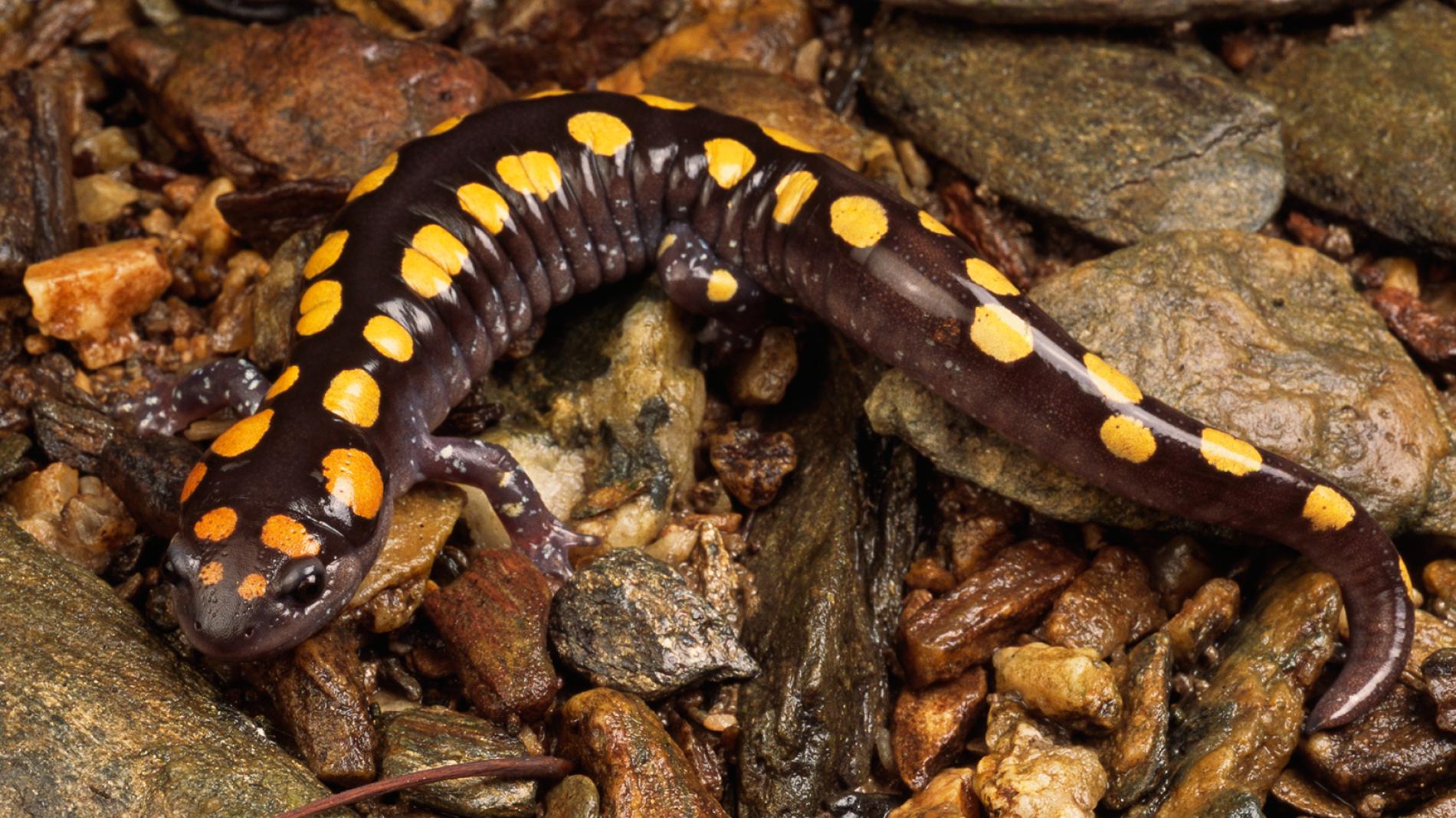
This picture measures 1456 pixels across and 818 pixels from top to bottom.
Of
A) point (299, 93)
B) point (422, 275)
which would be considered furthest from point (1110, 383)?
point (299, 93)

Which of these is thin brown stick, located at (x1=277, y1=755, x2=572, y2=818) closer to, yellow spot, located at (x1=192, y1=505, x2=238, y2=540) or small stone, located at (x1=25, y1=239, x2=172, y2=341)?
yellow spot, located at (x1=192, y1=505, x2=238, y2=540)

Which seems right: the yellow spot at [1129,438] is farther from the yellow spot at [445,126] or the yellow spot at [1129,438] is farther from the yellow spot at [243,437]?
the yellow spot at [445,126]

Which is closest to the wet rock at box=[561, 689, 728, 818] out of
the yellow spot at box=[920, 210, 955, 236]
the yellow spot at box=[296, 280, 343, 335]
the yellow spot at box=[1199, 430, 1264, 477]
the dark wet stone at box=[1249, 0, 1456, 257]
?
the yellow spot at box=[296, 280, 343, 335]

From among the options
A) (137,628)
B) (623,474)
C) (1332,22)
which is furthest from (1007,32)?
(137,628)

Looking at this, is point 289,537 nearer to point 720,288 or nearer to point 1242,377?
point 720,288

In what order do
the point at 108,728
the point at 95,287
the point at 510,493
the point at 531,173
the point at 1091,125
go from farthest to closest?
the point at 1091,125 → the point at 531,173 → the point at 95,287 → the point at 510,493 → the point at 108,728
